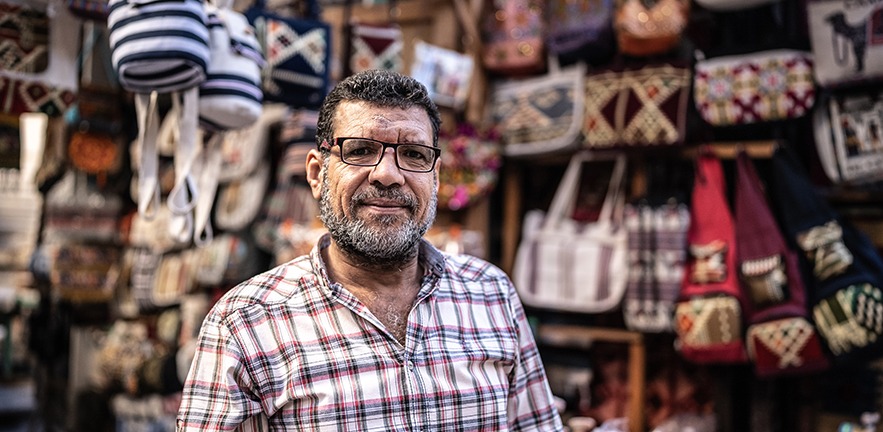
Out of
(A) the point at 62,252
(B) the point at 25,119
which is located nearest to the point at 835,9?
(A) the point at 62,252

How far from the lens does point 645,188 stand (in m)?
3.12

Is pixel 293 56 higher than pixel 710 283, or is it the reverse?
pixel 293 56

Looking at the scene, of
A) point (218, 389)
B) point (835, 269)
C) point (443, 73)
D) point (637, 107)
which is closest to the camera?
point (218, 389)

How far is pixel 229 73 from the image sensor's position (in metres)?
1.96

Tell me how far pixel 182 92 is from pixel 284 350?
942mm

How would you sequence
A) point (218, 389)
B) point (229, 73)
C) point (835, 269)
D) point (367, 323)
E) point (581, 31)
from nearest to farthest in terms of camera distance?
1. point (218, 389)
2. point (367, 323)
3. point (229, 73)
4. point (835, 269)
5. point (581, 31)

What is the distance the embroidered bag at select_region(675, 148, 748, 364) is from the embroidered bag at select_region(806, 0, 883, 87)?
0.49 meters

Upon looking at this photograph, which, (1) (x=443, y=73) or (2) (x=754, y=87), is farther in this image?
(1) (x=443, y=73)

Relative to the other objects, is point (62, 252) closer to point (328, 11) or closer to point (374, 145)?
point (328, 11)

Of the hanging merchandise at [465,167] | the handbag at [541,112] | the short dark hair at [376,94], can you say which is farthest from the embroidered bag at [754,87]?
the short dark hair at [376,94]

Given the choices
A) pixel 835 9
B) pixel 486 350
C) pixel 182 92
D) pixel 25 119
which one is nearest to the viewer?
pixel 486 350

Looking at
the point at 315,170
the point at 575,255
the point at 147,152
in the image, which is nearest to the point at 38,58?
the point at 147,152

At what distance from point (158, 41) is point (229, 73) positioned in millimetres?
270

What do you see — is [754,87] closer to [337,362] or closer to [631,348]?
[631,348]
